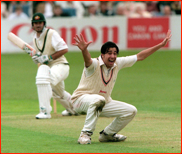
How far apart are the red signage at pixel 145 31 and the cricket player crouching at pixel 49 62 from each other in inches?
461

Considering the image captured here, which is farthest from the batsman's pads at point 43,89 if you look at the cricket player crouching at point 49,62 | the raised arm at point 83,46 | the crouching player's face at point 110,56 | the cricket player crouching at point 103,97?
the raised arm at point 83,46

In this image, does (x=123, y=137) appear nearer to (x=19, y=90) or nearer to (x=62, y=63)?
(x=62, y=63)

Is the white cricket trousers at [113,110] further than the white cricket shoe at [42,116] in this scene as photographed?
No

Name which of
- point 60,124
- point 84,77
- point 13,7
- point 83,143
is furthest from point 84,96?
point 13,7

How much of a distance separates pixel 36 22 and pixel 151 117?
2.80 metres

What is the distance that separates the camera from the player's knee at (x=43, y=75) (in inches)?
339

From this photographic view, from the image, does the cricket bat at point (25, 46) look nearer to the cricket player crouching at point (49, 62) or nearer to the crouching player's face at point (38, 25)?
the cricket player crouching at point (49, 62)

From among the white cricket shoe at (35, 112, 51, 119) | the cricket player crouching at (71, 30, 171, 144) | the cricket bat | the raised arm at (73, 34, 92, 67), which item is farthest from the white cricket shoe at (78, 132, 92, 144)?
the cricket bat

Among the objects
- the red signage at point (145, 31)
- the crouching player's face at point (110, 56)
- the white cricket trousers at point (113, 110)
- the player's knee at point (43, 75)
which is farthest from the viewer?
the red signage at point (145, 31)

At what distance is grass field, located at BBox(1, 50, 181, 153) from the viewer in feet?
20.1

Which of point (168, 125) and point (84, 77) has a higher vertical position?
point (84, 77)

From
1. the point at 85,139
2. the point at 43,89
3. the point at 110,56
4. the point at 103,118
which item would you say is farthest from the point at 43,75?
the point at 85,139

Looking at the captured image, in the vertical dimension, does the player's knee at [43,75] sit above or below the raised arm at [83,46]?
below

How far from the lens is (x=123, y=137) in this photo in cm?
661
